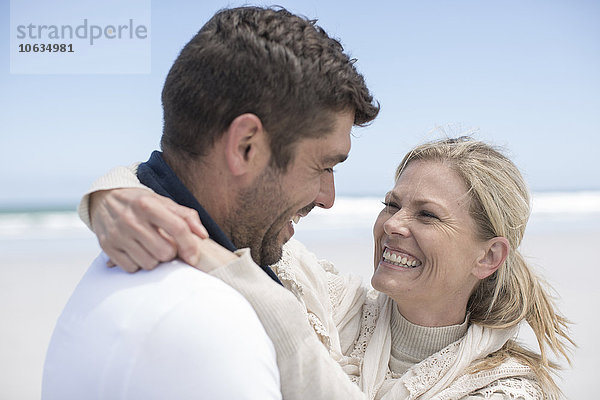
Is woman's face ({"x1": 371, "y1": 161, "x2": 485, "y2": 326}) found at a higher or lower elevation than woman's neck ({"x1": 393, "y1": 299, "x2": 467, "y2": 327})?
higher

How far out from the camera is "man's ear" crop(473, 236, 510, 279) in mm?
2678

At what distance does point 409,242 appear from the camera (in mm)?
2684

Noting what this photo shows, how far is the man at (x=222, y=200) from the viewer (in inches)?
45.3

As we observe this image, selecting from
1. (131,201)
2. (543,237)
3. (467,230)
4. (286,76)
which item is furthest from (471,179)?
(543,237)

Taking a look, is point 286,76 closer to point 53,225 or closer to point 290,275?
point 290,275

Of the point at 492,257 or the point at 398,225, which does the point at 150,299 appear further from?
the point at 492,257

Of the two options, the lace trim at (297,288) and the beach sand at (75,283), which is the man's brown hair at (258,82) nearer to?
the lace trim at (297,288)

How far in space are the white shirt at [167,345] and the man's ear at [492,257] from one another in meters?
1.66

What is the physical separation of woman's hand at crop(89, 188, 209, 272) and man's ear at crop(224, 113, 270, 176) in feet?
0.80

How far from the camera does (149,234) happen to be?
1319mm

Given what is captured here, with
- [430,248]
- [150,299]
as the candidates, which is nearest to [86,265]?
[430,248]


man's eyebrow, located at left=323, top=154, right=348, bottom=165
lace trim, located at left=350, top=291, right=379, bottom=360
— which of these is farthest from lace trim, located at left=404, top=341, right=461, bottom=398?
man's eyebrow, located at left=323, top=154, right=348, bottom=165

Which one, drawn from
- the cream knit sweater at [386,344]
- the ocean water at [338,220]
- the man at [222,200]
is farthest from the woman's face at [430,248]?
the ocean water at [338,220]

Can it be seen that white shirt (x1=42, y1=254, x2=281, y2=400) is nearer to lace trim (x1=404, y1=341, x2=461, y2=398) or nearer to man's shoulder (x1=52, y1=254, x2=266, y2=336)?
man's shoulder (x1=52, y1=254, x2=266, y2=336)
